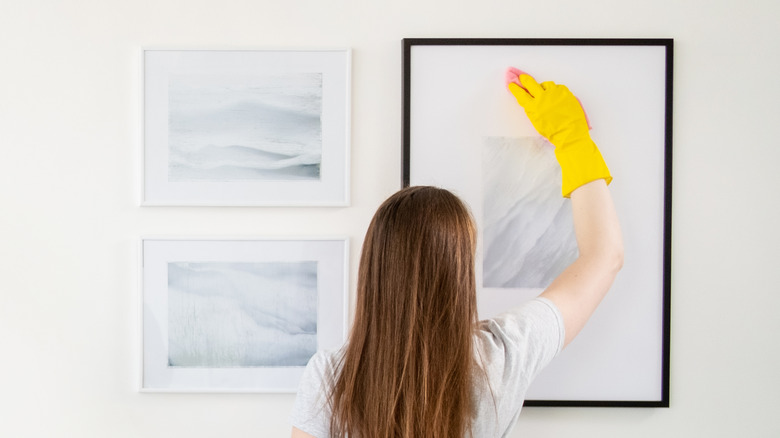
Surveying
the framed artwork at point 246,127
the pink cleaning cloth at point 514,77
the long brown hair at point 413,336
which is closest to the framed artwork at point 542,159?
the pink cleaning cloth at point 514,77

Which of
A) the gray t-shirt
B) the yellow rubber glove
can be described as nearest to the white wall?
the yellow rubber glove

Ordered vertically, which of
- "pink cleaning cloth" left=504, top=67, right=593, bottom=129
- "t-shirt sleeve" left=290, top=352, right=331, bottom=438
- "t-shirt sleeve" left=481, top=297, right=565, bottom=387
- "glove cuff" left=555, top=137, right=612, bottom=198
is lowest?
"t-shirt sleeve" left=290, top=352, right=331, bottom=438

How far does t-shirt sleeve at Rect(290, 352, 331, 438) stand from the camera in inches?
31.3

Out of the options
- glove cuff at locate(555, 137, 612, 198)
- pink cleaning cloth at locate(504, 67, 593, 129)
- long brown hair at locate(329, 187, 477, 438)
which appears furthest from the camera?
pink cleaning cloth at locate(504, 67, 593, 129)

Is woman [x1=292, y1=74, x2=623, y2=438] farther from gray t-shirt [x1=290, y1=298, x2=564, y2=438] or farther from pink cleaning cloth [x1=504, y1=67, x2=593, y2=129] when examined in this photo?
pink cleaning cloth [x1=504, y1=67, x2=593, y2=129]

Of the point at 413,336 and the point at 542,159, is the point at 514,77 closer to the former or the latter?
the point at 542,159

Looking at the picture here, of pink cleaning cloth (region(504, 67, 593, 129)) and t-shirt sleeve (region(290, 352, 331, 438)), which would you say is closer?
t-shirt sleeve (region(290, 352, 331, 438))

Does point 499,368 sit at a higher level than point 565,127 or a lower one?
lower

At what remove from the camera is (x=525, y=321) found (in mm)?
840

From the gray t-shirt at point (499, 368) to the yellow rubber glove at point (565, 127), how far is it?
279mm

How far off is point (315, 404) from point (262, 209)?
0.48 m

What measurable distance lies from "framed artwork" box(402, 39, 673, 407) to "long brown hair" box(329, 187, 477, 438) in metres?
0.37

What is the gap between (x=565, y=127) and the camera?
1.07m

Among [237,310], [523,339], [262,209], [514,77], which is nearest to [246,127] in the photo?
[262,209]
